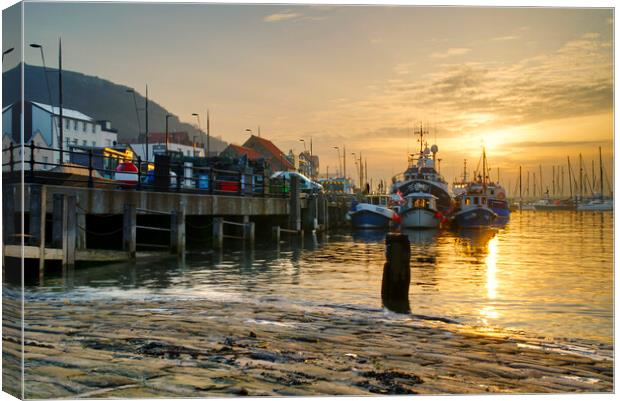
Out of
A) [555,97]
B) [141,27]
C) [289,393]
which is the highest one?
[141,27]

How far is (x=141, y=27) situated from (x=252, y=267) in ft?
35.8

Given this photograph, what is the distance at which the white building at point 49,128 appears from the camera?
7676mm

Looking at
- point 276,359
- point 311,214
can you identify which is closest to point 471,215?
point 311,214

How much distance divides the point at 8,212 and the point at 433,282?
10161 millimetres

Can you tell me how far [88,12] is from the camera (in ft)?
27.5

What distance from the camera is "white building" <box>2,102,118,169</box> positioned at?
7.68 m

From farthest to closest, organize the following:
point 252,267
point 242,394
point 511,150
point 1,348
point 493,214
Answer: point 493,214, point 252,267, point 511,150, point 1,348, point 242,394

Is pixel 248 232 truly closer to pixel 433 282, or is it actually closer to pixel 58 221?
pixel 433 282

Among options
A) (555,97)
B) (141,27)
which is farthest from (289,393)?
(555,97)

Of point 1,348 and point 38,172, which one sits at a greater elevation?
point 38,172

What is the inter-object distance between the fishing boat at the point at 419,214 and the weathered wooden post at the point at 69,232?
3141cm

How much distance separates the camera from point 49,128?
894 centimetres

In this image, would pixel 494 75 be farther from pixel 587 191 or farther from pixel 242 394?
pixel 242 394

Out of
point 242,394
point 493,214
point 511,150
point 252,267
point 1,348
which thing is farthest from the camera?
point 493,214
